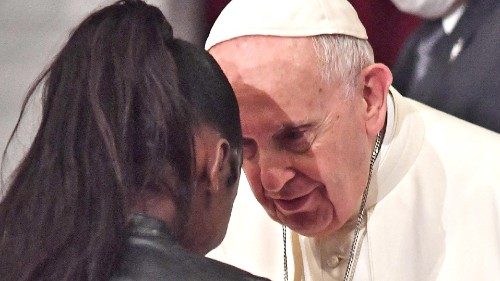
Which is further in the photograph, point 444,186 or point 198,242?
point 444,186

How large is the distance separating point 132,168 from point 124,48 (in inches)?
4.8

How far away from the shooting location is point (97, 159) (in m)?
0.96

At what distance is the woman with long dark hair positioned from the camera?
3.15ft

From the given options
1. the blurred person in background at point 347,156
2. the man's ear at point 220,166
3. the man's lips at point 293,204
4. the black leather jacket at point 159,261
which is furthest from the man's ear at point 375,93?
the black leather jacket at point 159,261

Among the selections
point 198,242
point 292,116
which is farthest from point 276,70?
point 198,242

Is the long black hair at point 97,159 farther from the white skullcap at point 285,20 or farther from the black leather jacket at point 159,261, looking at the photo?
the white skullcap at point 285,20

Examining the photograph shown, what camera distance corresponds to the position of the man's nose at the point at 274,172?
144 cm

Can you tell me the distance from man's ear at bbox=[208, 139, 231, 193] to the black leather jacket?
0.08m

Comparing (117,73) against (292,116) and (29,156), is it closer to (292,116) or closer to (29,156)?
(29,156)

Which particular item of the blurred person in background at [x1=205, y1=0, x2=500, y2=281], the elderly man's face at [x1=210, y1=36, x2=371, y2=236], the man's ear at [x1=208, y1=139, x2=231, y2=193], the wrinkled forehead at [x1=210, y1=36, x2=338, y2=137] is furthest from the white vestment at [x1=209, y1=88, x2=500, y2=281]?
the man's ear at [x1=208, y1=139, x2=231, y2=193]

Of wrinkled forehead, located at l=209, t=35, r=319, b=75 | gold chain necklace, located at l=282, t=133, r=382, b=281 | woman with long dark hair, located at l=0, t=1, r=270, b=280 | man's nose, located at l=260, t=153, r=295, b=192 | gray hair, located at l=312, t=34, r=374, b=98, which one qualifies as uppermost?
woman with long dark hair, located at l=0, t=1, r=270, b=280

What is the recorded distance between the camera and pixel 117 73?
0.98 meters

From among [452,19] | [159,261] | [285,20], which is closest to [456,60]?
[452,19]

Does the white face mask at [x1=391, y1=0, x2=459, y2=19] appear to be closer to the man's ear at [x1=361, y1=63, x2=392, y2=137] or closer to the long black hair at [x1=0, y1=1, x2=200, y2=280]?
the man's ear at [x1=361, y1=63, x2=392, y2=137]
